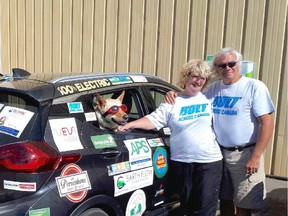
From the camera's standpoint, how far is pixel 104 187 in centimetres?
300

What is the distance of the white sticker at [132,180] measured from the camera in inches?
123

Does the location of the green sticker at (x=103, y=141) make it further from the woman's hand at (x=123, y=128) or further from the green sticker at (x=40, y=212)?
the green sticker at (x=40, y=212)

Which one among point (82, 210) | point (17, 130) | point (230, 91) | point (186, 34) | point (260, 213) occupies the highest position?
point (186, 34)

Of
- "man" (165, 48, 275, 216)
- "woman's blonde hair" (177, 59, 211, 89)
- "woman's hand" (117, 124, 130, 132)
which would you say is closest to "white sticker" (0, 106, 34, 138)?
"woman's hand" (117, 124, 130, 132)

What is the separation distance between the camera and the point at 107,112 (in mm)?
3182

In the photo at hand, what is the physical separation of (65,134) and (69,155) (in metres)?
0.16

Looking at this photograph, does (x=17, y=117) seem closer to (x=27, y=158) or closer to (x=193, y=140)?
(x=27, y=158)

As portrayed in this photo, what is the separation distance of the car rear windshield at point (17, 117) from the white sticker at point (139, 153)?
848 millimetres

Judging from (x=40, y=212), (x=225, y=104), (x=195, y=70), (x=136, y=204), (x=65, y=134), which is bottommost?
(x=136, y=204)

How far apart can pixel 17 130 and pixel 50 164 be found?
33 cm

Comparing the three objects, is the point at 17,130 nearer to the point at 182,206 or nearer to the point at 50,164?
the point at 50,164

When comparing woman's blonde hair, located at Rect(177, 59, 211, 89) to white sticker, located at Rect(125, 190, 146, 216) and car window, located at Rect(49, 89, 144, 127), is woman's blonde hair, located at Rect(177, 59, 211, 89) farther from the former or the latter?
white sticker, located at Rect(125, 190, 146, 216)

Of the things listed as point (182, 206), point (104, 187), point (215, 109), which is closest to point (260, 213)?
point (182, 206)

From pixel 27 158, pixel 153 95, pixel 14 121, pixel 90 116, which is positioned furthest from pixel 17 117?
pixel 153 95
